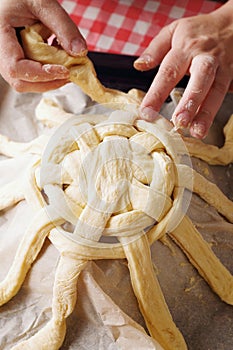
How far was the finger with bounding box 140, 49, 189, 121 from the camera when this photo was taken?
56.6 inches

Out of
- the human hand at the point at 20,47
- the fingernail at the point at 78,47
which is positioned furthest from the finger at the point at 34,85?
the fingernail at the point at 78,47

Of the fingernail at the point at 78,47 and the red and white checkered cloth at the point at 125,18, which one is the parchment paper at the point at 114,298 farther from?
the red and white checkered cloth at the point at 125,18

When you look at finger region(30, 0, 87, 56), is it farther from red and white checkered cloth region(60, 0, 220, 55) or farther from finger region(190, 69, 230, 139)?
red and white checkered cloth region(60, 0, 220, 55)

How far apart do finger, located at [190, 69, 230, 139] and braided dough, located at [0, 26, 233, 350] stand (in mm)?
61

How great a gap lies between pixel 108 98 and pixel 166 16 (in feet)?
3.50

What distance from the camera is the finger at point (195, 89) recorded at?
136 cm

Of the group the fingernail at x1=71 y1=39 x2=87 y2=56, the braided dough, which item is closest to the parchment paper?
the braided dough

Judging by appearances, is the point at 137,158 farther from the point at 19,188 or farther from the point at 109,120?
the point at 19,188

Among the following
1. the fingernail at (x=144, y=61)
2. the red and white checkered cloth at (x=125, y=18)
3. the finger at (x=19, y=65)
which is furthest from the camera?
the red and white checkered cloth at (x=125, y=18)

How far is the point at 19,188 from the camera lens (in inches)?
55.4

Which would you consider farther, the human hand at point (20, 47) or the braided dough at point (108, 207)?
the human hand at point (20, 47)

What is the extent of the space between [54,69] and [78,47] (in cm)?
8

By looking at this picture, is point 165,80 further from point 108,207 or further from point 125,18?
point 125,18

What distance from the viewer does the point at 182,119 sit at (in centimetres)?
135
